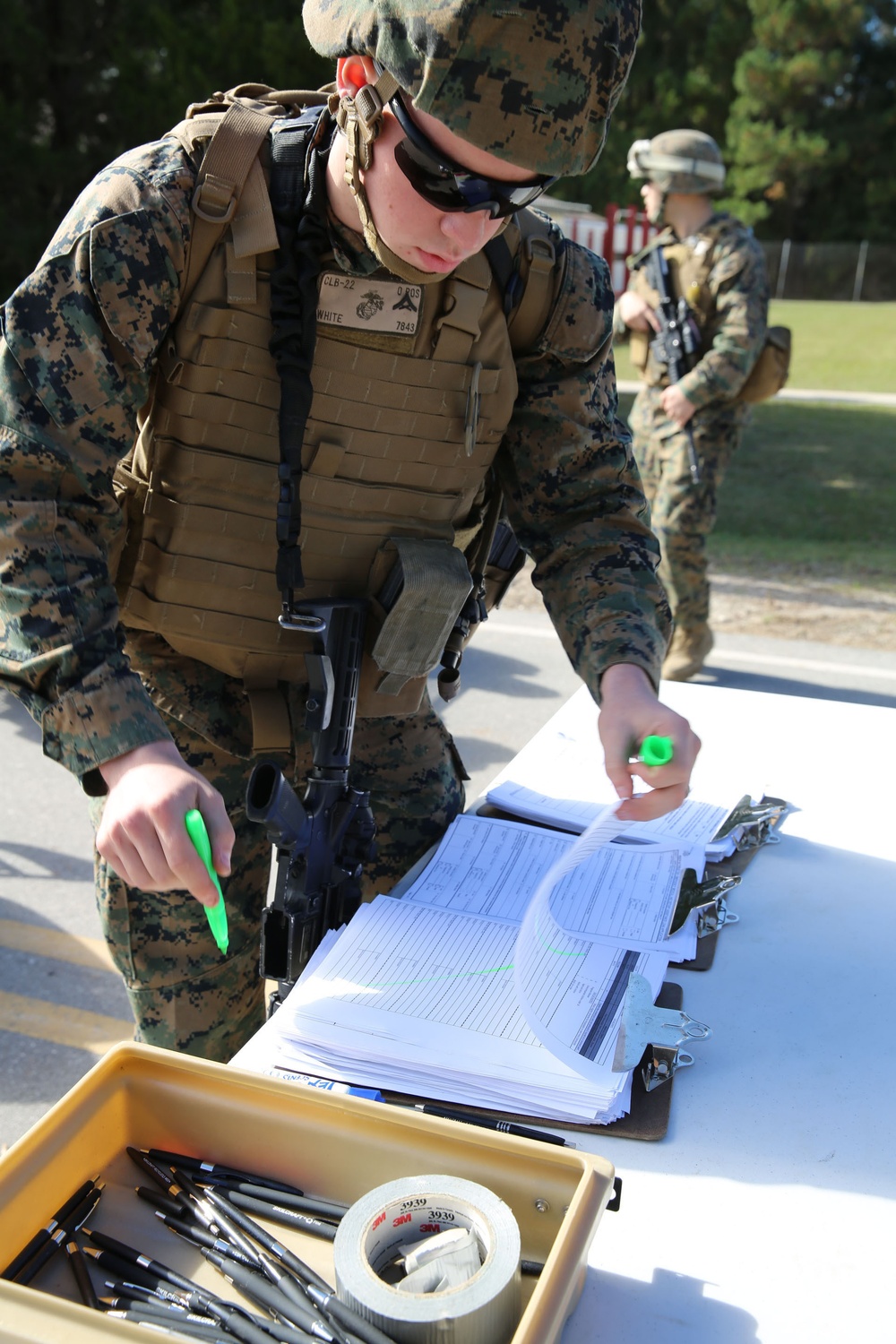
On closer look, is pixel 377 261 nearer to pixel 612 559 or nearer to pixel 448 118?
pixel 448 118

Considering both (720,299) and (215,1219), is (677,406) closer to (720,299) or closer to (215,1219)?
(720,299)

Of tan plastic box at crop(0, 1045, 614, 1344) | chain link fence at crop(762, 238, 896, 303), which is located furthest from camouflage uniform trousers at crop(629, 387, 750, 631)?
chain link fence at crop(762, 238, 896, 303)

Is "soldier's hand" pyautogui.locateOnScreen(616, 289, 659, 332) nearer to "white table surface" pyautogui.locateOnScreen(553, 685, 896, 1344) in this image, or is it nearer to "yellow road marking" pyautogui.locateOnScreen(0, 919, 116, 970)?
"yellow road marking" pyautogui.locateOnScreen(0, 919, 116, 970)

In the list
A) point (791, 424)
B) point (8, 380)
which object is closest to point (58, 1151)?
point (8, 380)

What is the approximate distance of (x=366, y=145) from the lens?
1267mm

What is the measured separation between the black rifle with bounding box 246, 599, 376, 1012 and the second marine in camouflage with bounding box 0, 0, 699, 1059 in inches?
2.4

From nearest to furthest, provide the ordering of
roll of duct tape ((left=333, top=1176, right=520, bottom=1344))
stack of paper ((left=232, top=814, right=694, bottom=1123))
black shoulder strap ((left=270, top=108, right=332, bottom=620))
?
roll of duct tape ((left=333, top=1176, right=520, bottom=1344)), stack of paper ((left=232, top=814, right=694, bottom=1123)), black shoulder strap ((left=270, top=108, right=332, bottom=620))

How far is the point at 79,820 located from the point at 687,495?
2738 mm

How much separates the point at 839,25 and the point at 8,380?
111 feet

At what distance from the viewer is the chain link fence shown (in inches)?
1164

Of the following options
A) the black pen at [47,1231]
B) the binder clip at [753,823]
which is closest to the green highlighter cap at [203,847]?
the black pen at [47,1231]

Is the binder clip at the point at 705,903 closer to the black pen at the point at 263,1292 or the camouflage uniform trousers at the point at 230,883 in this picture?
the camouflage uniform trousers at the point at 230,883

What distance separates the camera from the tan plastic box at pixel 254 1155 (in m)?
0.90

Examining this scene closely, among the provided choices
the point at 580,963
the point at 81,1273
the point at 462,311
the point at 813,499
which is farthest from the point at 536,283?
the point at 813,499
